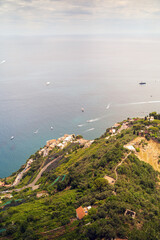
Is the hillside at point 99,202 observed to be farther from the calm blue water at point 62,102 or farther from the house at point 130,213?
the calm blue water at point 62,102

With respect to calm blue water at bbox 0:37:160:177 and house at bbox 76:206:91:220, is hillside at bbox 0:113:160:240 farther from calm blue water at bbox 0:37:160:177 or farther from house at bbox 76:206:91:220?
calm blue water at bbox 0:37:160:177

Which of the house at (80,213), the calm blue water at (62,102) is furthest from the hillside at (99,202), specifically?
the calm blue water at (62,102)

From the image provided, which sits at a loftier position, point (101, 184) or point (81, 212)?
point (81, 212)

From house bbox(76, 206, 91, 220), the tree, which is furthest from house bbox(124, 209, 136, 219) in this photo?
the tree

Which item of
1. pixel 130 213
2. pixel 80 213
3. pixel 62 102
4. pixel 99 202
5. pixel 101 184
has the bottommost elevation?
pixel 62 102

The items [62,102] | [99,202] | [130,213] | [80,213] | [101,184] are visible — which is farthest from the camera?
[62,102]

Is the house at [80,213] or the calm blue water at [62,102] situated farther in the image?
the calm blue water at [62,102]

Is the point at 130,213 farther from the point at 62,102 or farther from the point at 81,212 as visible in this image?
the point at 62,102

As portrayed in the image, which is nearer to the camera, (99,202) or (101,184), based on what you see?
(99,202)

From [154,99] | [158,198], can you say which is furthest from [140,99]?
[158,198]

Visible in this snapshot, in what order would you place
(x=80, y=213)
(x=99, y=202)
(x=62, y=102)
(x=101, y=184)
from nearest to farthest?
(x=80, y=213)
(x=99, y=202)
(x=101, y=184)
(x=62, y=102)

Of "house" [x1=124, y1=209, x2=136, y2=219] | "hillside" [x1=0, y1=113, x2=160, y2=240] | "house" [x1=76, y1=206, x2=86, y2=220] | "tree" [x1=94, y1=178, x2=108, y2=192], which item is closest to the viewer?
"hillside" [x1=0, y1=113, x2=160, y2=240]

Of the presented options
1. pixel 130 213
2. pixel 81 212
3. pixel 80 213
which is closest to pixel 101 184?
pixel 81 212
